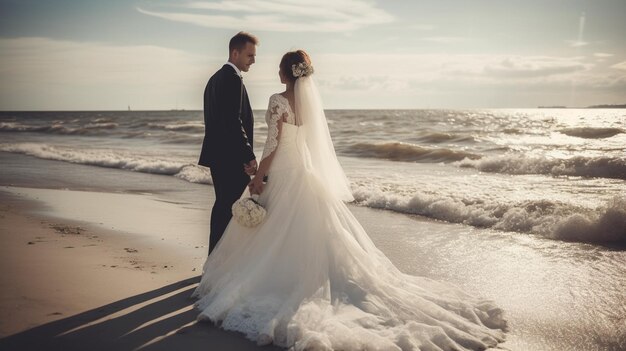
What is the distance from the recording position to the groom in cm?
468

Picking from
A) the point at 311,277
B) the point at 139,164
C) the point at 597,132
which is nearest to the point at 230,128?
the point at 311,277

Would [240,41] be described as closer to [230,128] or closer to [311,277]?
[230,128]

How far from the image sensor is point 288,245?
424 centimetres

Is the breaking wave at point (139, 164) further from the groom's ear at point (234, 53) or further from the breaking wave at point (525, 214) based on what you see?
the groom's ear at point (234, 53)

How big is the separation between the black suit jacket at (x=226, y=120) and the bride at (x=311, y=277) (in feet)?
1.35

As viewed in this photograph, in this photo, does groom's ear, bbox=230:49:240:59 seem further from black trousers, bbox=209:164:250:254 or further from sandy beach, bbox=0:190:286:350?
sandy beach, bbox=0:190:286:350

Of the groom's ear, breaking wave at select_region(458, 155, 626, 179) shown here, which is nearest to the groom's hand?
the groom's ear

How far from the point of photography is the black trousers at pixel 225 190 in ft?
15.9

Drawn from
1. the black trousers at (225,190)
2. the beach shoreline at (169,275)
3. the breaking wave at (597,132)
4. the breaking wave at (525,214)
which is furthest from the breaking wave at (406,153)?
the black trousers at (225,190)

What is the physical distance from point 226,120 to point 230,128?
0.29 ft

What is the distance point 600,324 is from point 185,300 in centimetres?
364

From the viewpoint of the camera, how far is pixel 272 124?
172 inches

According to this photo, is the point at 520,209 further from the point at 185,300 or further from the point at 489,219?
the point at 185,300

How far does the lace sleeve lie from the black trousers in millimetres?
541
